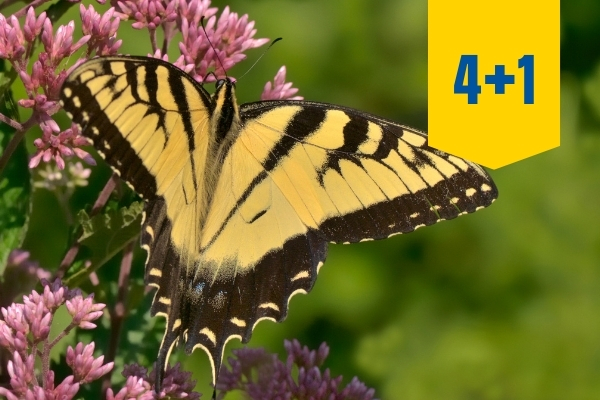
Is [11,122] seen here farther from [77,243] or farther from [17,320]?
[17,320]

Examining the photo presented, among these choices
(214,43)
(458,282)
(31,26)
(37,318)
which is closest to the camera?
(37,318)

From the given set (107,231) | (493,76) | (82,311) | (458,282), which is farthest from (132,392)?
(493,76)

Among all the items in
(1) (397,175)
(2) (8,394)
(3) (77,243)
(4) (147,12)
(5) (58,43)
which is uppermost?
(4) (147,12)

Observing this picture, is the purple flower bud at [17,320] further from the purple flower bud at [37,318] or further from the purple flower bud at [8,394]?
the purple flower bud at [8,394]

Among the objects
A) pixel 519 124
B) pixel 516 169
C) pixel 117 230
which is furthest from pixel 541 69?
pixel 117 230

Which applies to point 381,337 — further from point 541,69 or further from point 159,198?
point 159,198
